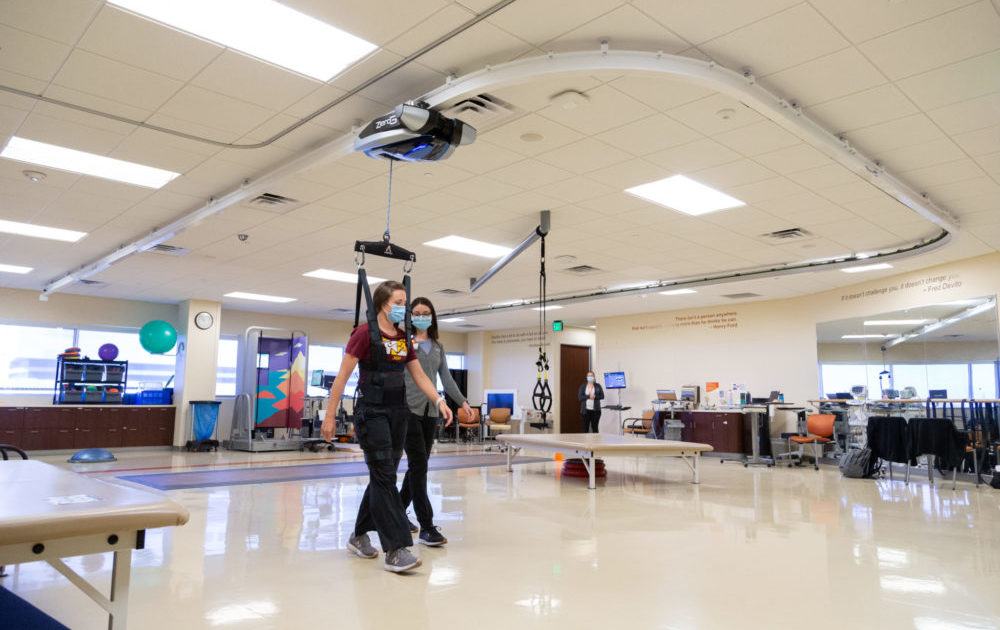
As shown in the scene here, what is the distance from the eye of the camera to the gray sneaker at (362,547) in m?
3.80

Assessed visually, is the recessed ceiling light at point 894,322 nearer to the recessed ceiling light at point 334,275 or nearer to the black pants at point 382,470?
the recessed ceiling light at point 334,275

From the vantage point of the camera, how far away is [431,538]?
417 centimetres

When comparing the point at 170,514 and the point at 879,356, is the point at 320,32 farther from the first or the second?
the point at 879,356

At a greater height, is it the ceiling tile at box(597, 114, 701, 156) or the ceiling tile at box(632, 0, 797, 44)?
the ceiling tile at box(632, 0, 797, 44)

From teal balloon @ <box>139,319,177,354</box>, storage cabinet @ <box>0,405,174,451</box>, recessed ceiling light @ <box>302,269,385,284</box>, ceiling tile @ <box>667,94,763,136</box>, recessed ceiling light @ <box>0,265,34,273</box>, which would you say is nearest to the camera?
ceiling tile @ <box>667,94,763,136</box>

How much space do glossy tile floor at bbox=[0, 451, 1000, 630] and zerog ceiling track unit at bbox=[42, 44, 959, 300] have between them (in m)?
2.87

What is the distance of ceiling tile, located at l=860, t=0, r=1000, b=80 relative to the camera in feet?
11.7

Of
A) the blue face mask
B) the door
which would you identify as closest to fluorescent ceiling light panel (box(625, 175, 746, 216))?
the blue face mask

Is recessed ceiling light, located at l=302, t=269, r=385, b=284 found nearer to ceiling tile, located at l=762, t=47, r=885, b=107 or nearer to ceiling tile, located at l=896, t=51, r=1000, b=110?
ceiling tile, located at l=762, t=47, r=885, b=107

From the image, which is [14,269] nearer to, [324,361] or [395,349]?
[324,361]

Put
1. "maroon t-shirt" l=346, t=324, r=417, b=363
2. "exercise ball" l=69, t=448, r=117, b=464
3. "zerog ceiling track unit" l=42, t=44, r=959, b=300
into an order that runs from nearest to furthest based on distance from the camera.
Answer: "maroon t-shirt" l=346, t=324, r=417, b=363
"zerog ceiling track unit" l=42, t=44, r=959, b=300
"exercise ball" l=69, t=448, r=117, b=464

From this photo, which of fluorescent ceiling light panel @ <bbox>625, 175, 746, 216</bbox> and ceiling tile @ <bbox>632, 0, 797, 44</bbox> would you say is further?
fluorescent ceiling light panel @ <bbox>625, 175, 746, 216</bbox>

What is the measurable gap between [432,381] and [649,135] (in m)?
2.56

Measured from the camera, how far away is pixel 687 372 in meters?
13.7
